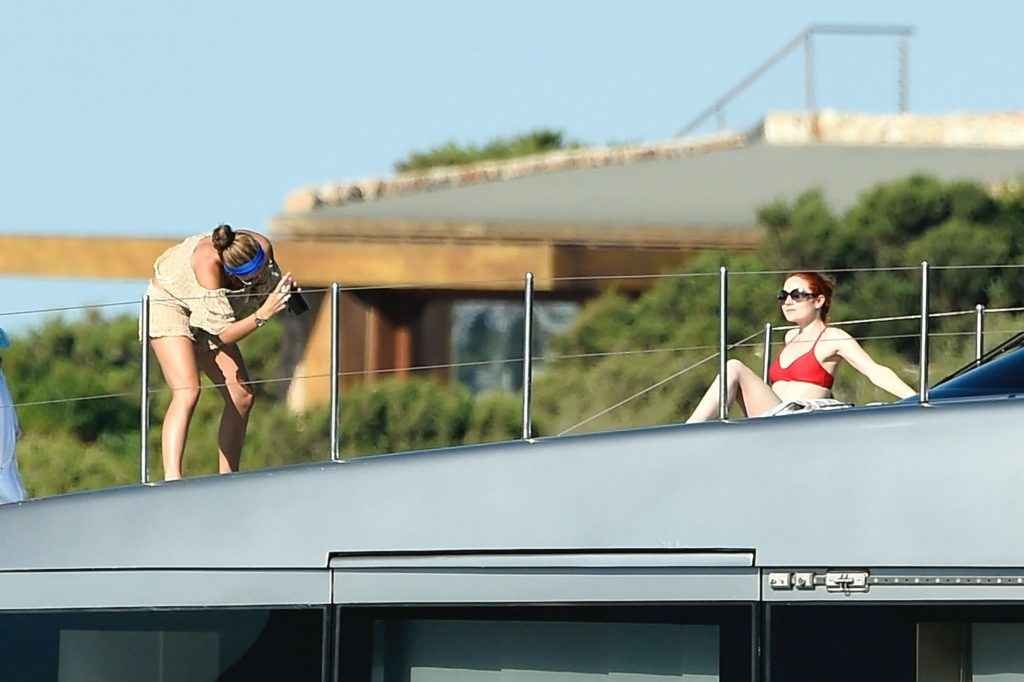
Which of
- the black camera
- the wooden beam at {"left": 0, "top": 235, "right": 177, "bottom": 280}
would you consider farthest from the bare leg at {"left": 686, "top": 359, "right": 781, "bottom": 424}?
the wooden beam at {"left": 0, "top": 235, "right": 177, "bottom": 280}

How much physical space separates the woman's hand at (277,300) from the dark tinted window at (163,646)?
4.84 feet

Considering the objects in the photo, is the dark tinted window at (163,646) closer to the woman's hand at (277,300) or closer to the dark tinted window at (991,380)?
the woman's hand at (277,300)

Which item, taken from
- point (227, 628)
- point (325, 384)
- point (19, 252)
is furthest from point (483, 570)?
point (19, 252)

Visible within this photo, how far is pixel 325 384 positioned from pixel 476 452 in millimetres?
18609

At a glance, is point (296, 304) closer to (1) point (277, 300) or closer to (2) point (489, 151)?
(1) point (277, 300)

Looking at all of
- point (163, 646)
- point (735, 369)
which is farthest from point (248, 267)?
point (735, 369)

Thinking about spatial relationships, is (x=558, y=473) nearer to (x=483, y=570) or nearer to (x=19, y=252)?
(x=483, y=570)

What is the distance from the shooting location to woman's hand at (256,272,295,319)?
7.75m

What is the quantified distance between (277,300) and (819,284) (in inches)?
75.4

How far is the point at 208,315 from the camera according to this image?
7.93 meters

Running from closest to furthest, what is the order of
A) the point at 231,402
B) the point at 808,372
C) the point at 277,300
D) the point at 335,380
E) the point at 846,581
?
1. the point at 846,581
2. the point at 335,380
3. the point at 808,372
4. the point at 277,300
5. the point at 231,402

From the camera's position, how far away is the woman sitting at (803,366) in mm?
7293

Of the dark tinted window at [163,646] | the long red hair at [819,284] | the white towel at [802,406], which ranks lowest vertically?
the dark tinted window at [163,646]

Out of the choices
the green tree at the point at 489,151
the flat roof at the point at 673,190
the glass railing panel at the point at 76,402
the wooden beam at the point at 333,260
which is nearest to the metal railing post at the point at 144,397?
the glass railing panel at the point at 76,402
